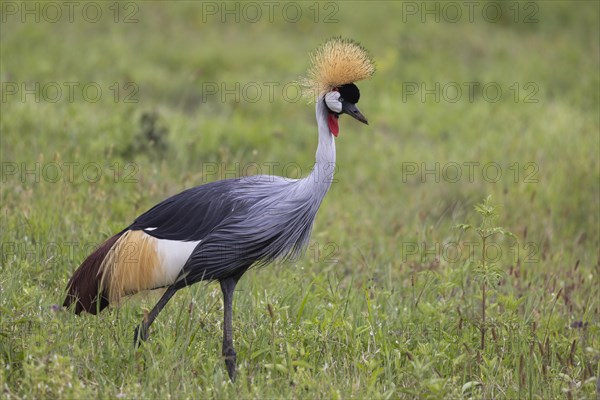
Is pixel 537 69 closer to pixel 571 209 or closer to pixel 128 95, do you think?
pixel 571 209

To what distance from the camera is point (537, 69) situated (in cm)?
1096

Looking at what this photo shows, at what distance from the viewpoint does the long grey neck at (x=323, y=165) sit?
4094 mm

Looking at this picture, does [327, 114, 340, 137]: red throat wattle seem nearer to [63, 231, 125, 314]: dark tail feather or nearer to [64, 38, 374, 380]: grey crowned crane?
[64, 38, 374, 380]: grey crowned crane

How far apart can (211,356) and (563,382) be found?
1.72m

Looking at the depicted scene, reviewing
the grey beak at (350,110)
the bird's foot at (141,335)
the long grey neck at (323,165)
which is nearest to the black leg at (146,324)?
the bird's foot at (141,335)

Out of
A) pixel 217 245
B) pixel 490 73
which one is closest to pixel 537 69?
pixel 490 73

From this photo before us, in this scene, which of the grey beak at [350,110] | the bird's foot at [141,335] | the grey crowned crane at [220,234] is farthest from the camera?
the grey beak at [350,110]

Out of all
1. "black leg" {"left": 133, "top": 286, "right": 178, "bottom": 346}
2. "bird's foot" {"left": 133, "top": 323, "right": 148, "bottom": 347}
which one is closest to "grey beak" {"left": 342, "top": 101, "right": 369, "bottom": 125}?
"black leg" {"left": 133, "top": 286, "right": 178, "bottom": 346}

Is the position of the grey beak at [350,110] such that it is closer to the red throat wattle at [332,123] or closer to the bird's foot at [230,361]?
the red throat wattle at [332,123]

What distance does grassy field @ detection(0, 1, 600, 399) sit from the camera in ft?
13.0

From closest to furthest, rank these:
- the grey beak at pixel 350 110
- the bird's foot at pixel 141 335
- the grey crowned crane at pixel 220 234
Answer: the bird's foot at pixel 141 335, the grey crowned crane at pixel 220 234, the grey beak at pixel 350 110

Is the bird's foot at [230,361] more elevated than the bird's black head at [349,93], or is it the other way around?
the bird's black head at [349,93]

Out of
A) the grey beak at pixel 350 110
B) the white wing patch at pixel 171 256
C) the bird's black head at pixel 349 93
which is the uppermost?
the bird's black head at pixel 349 93

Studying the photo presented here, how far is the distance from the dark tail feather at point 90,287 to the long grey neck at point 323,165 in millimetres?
1016
